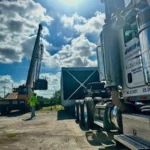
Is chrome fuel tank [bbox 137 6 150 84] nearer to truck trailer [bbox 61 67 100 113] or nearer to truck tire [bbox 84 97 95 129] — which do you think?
truck tire [bbox 84 97 95 129]

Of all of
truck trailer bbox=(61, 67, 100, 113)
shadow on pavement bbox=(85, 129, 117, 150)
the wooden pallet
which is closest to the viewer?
the wooden pallet

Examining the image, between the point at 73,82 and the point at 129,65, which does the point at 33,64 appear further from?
the point at 129,65

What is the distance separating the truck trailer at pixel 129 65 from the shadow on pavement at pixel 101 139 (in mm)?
902

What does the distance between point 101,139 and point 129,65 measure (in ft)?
10.5

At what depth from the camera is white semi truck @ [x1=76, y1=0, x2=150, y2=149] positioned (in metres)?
3.48

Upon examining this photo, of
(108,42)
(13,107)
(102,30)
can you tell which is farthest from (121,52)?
(13,107)

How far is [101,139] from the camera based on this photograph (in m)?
6.81

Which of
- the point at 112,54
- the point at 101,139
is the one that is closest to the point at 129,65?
the point at 112,54

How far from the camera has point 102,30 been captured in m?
5.10

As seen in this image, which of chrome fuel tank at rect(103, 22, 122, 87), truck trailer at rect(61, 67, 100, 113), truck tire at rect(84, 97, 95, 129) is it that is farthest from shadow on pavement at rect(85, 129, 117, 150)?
truck trailer at rect(61, 67, 100, 113)

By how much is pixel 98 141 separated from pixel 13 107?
14.9m

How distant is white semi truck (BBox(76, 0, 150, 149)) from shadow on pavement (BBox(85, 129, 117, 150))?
90cm

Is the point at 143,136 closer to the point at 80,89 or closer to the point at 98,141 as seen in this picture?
the point at 98,141

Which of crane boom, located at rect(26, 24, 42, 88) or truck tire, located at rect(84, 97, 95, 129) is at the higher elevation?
crane boom, located at rect(26, 24, 42, 88)
